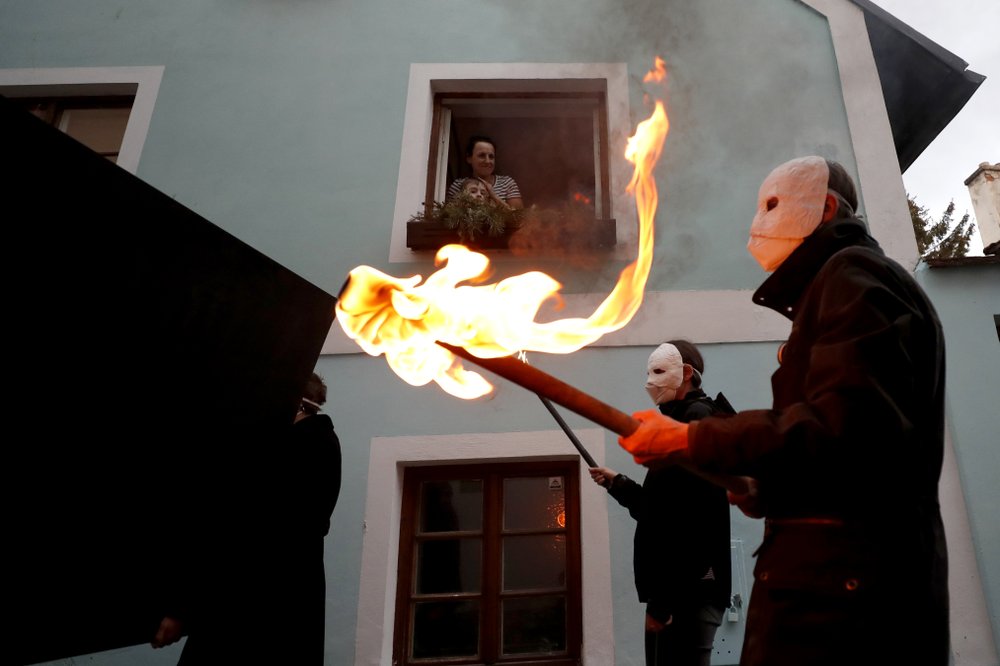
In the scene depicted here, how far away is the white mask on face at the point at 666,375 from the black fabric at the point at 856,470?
1.60 meters

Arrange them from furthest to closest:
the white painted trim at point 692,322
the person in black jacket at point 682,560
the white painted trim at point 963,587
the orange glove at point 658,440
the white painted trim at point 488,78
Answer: the white painted trim at point 488,78, the white painted trim at point 692,322, the white painted trim at point 963,587, the person in black jacket at point 682,560, the orange glove at point 658,440

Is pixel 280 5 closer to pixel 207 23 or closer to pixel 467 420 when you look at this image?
pixel 207 23

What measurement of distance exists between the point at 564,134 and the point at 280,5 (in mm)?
2806

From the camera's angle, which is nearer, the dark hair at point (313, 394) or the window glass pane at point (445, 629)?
the dark hair at point (313, 394)

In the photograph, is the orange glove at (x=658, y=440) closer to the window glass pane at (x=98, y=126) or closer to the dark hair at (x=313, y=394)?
the dark hair at (x=313, y=394)

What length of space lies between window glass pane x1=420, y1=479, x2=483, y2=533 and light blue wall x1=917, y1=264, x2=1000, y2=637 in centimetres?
287

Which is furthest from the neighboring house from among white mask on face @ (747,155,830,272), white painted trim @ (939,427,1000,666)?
white mask on face @ (747,155,830,272)

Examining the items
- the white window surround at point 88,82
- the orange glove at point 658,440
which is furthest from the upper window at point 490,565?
the white window surround at point 88,82

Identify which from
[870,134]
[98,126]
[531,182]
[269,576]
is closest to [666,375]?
[269,576]

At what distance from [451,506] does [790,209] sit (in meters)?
3.17

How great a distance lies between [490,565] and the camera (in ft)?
14.0

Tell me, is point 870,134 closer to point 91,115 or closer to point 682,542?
point 682,542

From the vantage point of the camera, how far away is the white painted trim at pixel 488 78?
16.7 ft

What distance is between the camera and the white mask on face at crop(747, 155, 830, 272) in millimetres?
1880
